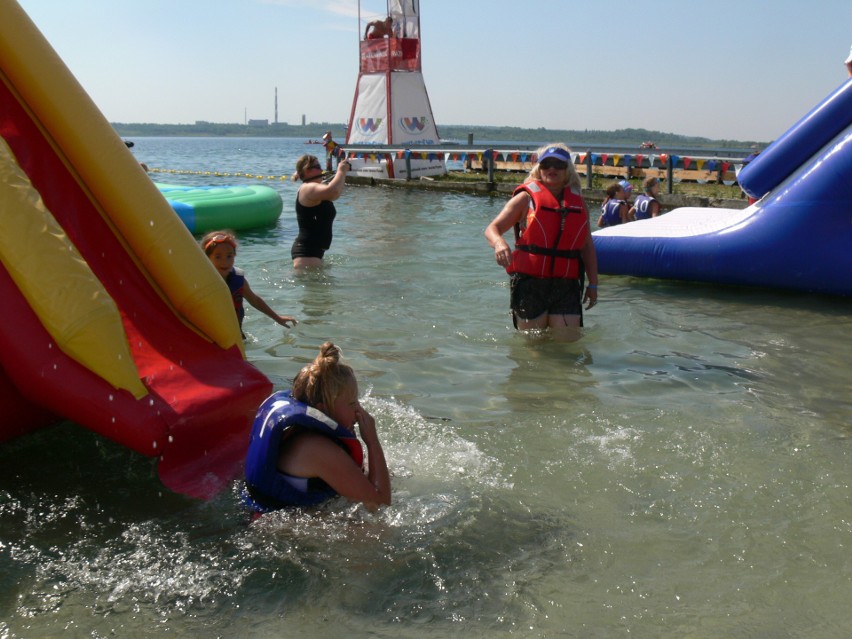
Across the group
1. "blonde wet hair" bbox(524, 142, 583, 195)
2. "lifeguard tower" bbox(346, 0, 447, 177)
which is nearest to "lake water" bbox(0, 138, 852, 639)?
"blonde wet hair" bbox(524, 142, 583, 195)

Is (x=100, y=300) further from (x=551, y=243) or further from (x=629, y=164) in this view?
(x=629, y=164)

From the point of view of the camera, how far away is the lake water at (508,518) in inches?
113

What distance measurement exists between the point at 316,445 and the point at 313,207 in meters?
5.20

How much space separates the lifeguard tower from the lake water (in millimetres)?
20195

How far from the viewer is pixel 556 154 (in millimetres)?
5473

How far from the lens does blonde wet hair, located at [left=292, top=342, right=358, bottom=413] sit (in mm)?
3051

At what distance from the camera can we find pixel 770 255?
764 cm

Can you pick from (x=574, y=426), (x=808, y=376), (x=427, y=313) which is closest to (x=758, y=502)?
(x=574, y=426)

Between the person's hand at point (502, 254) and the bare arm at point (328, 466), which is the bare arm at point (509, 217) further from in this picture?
the bare arm at point (328, 466)

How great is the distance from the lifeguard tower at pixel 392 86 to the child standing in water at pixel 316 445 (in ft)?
73.4

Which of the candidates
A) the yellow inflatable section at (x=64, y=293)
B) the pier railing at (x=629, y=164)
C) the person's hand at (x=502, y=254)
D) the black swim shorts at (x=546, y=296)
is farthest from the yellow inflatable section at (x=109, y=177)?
the pier railing at (x=629, y=164)

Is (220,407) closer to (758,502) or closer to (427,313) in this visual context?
(758,502)

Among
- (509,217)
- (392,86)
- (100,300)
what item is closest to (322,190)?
(509,217)

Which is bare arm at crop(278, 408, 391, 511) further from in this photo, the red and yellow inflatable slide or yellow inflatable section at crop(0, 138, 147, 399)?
yellow inflatable section at crop(0, 138, 147, 399)
